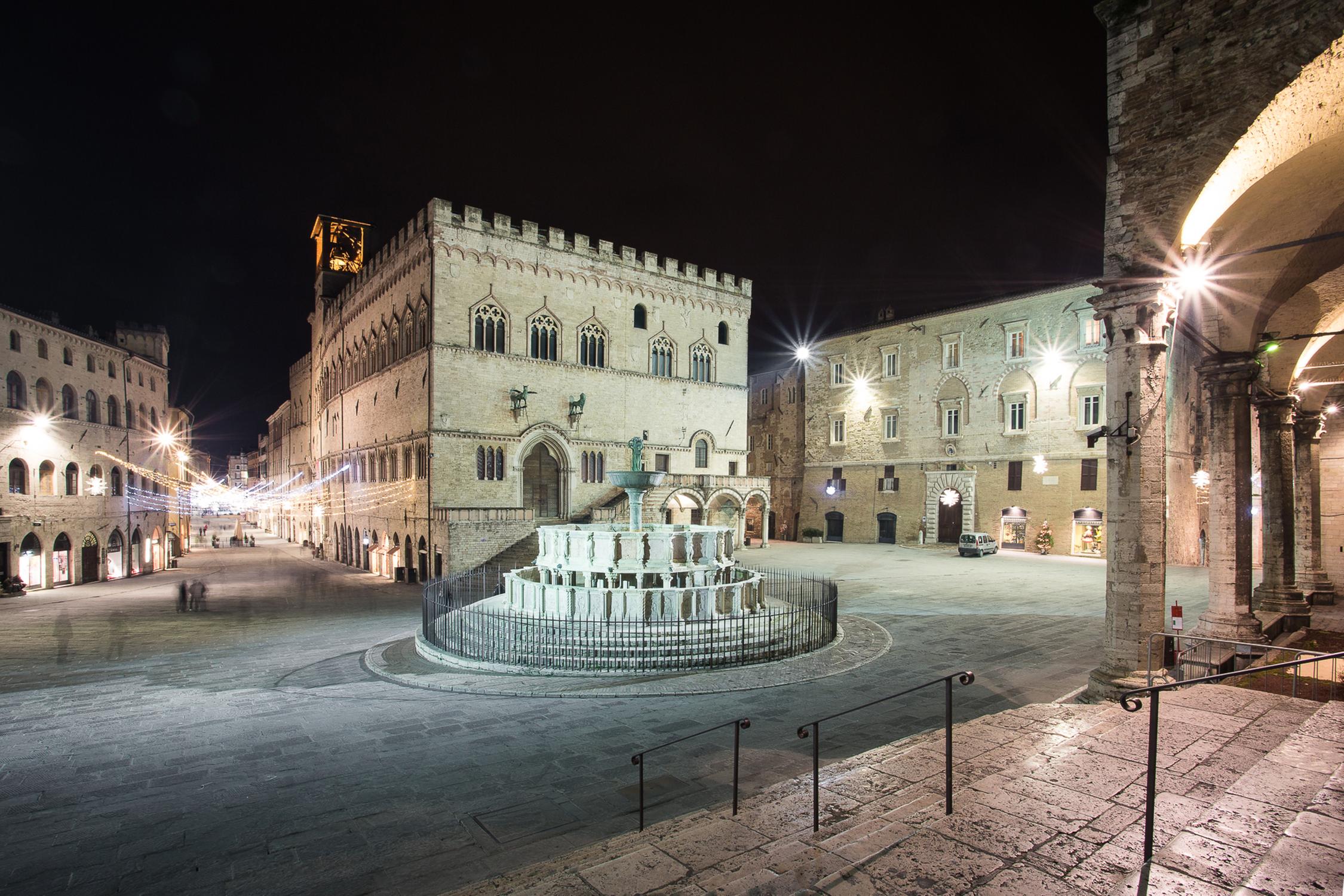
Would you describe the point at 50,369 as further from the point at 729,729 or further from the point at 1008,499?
the point at 1008,499

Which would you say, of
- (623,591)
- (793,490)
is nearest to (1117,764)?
(623,591)

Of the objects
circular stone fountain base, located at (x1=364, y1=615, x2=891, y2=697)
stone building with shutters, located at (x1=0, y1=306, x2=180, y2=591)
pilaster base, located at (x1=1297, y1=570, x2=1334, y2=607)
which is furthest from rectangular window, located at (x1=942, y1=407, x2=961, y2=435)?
stone building with shutters, located at (x1=0, y1=306, x2=180, y2=591)

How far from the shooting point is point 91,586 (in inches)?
1021

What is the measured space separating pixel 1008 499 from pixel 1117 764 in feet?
99.9

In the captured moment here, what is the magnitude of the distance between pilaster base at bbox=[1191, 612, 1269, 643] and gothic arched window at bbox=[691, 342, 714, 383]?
85.0 feet

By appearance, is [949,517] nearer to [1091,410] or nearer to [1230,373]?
[1091,410]

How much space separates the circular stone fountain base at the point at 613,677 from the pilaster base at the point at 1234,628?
5.10 m

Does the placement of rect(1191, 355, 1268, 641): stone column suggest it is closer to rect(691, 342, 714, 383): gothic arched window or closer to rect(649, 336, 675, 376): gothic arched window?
rect(649, 336, 675, 376): gothic arched window

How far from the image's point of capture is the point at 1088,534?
30.7 meters

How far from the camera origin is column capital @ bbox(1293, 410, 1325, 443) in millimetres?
15875

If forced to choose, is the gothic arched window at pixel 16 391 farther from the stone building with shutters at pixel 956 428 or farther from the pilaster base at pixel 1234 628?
the stone building with shutters at pixel 956 428

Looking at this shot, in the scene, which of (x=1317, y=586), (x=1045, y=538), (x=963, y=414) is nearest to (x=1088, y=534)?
(x=1045, y=538)

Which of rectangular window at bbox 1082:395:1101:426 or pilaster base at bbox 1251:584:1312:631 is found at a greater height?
rectangular window at bbox 1082:395:1101:426

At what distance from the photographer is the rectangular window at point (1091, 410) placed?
29.9 meters
